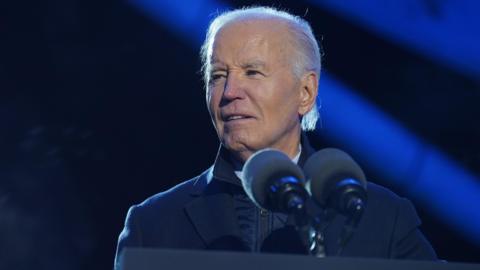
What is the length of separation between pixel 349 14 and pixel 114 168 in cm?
118

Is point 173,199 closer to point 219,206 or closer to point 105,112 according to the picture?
point 219,206

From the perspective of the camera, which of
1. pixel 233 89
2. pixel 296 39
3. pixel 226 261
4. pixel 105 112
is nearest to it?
pixel 226 261

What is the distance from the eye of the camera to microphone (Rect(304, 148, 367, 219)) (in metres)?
1.63

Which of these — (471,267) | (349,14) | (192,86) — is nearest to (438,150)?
(349,14)

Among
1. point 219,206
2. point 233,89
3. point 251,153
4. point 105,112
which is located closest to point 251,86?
point 233,89

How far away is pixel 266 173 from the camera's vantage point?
168 cm

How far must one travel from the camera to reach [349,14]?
155 inches

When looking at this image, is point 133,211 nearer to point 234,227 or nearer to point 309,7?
point 234,227

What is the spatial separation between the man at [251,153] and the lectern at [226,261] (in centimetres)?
76

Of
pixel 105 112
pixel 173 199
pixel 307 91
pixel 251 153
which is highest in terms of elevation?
pixel 307 91

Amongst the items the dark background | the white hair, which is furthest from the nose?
the dark background

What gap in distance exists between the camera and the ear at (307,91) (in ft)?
8.27

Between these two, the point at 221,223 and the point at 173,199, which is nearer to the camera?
the point at 221,223

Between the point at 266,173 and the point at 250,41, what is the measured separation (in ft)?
2.49
